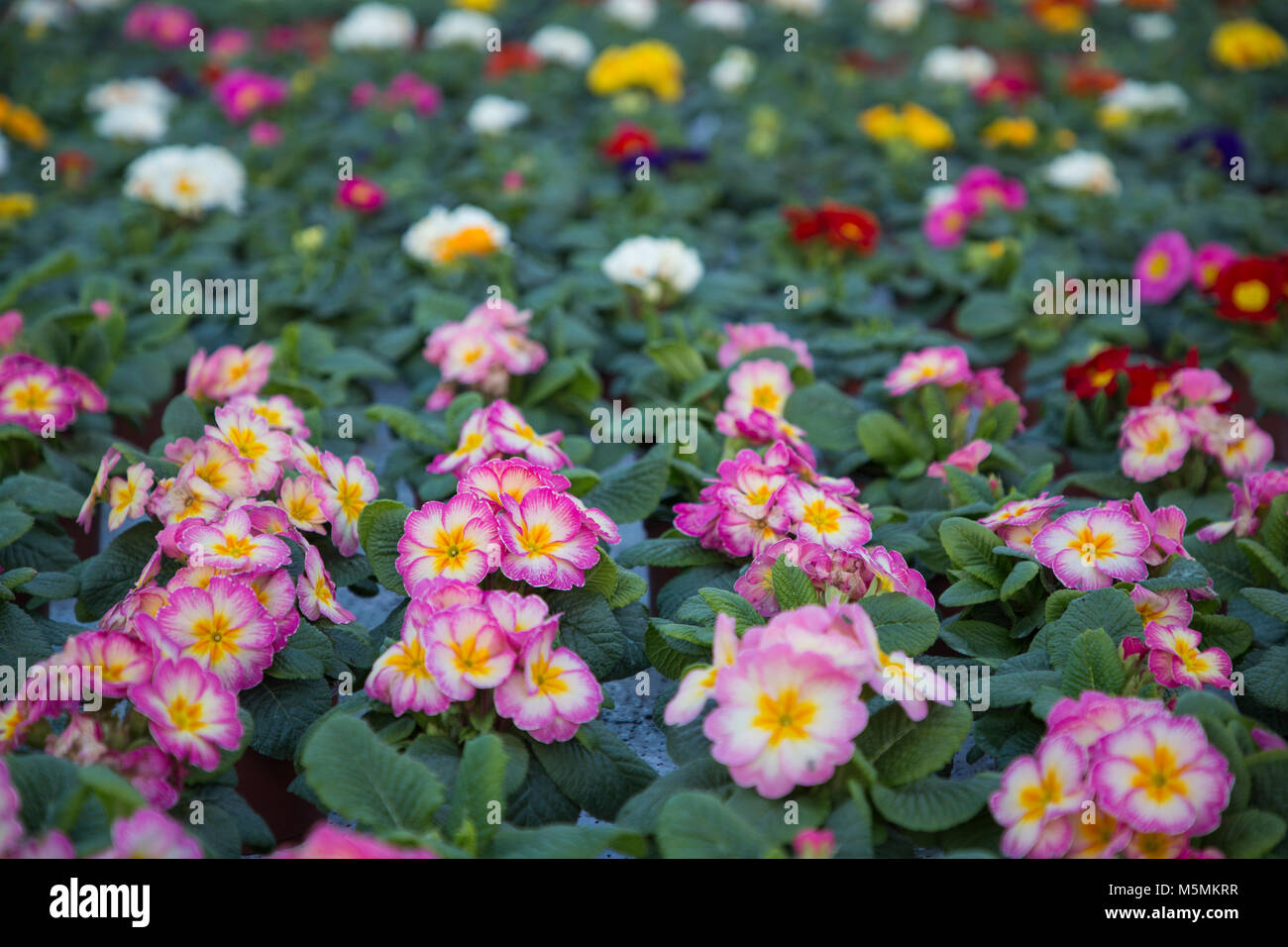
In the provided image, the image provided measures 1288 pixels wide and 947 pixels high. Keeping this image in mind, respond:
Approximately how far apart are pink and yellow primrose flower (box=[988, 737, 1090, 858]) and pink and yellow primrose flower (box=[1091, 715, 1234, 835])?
19mm

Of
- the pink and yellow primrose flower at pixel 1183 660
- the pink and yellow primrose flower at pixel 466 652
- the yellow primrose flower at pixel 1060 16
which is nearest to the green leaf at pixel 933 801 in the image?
the pink and yellow primrose flower at pixel 1183 660

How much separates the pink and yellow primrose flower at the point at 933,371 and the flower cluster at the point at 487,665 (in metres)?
0.86

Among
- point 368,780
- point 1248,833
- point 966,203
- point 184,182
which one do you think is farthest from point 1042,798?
point 184,182

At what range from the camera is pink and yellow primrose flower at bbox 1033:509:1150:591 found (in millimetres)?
1306

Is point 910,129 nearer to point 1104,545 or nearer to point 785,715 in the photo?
point 1104,545

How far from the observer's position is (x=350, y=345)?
2254 mm

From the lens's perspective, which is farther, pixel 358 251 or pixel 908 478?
pixel 358 251

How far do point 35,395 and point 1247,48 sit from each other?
4.22 metres

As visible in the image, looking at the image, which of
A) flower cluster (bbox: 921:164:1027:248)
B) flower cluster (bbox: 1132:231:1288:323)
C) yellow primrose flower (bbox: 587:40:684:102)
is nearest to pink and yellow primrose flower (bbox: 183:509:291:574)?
flower cluster (bbox: 1132:231:1288:323)

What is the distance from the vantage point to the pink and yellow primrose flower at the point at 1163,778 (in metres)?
1.00

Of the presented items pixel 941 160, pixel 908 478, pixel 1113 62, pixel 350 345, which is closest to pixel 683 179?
pixel 941 160

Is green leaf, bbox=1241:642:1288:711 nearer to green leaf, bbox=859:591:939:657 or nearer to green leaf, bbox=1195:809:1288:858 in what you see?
green leaf, bbox=1195:809:1288:858
